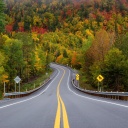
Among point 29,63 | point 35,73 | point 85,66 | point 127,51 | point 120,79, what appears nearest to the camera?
point 120,79

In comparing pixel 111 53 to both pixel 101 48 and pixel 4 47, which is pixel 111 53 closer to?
pixel 101 48

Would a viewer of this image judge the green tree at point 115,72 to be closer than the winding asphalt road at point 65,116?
No

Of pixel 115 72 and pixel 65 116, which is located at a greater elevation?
pixel 65 116

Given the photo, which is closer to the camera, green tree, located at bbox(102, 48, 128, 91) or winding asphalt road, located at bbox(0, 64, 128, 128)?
winding asphalt road, located at bbox(0, 64, 128, 128)

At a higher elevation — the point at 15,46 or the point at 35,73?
the point at 15,46

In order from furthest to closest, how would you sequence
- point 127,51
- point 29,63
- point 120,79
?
point 29,63 → point 127,51 → point 120,79

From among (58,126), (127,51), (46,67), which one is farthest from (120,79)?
(46,67)

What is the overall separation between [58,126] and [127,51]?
230 ft

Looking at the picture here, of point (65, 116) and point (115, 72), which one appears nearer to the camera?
point (65, 116)

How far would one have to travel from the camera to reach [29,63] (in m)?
97.8

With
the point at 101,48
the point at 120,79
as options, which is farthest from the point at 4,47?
the point at 120,79

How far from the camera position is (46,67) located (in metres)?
139

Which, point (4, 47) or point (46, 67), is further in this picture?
point (46, 67)

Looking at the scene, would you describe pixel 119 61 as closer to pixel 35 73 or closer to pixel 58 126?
pixel 35 73
